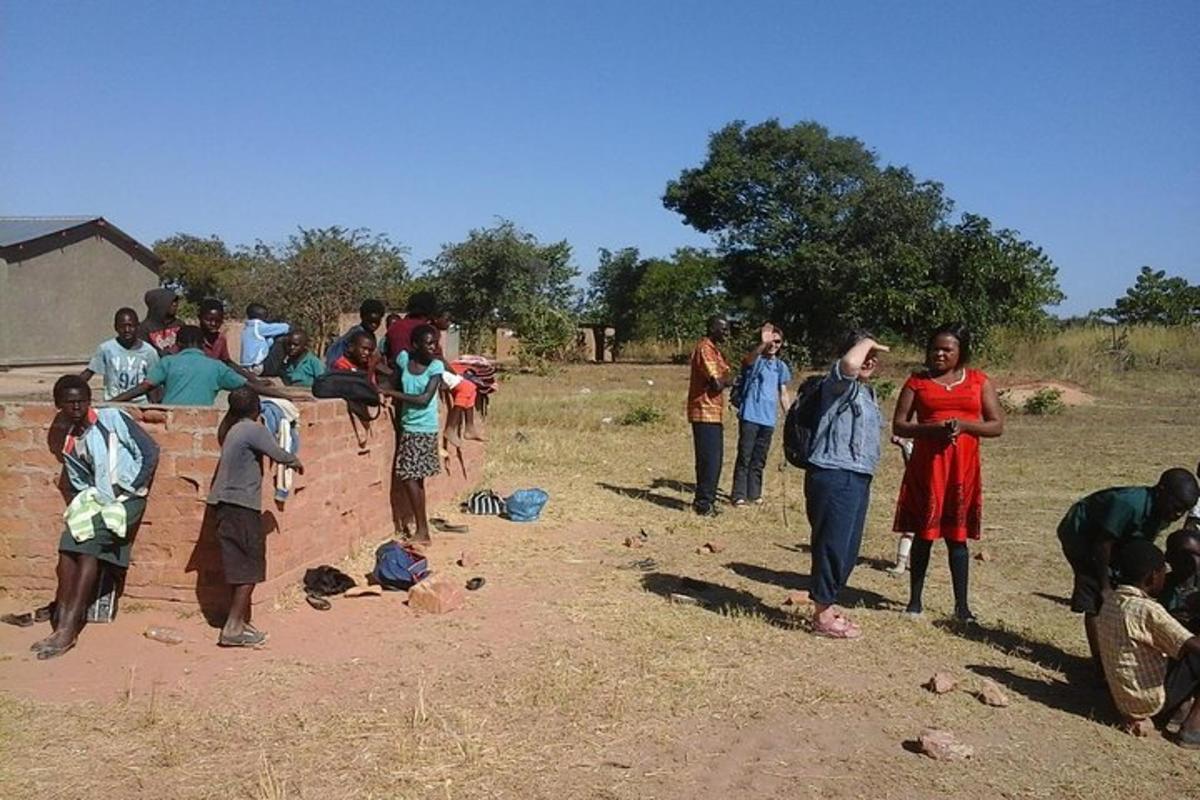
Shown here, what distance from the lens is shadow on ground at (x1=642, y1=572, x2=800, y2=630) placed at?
20.5 feet

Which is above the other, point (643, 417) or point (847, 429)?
point (847, 429)

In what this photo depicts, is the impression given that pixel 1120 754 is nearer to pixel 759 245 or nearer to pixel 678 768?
pixel 678 768

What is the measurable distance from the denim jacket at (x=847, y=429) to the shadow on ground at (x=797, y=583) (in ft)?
3.41

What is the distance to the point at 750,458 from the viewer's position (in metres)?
9.84

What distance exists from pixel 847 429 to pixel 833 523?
527 mm

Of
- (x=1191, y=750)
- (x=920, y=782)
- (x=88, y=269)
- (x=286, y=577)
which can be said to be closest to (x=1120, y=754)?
(x=1191, y=750)

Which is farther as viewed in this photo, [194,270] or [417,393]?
[194,270]

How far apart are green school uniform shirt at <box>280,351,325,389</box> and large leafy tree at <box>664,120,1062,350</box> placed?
1791cm

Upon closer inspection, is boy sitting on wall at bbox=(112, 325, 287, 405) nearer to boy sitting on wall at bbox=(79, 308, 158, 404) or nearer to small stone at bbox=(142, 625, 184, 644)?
boy sitting on wall at bbox=(79, 308, 158, 404)

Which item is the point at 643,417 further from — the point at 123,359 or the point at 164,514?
the point at 164,514

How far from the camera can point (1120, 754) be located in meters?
4.40

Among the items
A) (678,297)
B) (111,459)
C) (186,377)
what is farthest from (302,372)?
(678,297)

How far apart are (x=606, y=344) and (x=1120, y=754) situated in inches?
1349

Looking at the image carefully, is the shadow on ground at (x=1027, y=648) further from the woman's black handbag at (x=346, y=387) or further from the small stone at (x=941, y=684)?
the woman's black handbag at (x=346, y=387)
